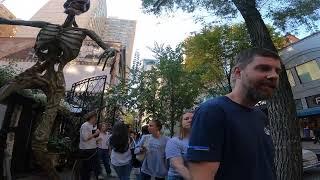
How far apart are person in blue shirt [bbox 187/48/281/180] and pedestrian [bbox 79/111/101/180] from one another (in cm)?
684

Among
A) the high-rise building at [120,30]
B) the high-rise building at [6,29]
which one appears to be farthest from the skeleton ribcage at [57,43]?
the high-rise building at [120,30]

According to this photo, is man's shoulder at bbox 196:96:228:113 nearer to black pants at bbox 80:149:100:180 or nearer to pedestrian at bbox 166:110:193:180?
pedestrian at bbox 166:110:193:180

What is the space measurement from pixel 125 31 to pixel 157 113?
203 feet

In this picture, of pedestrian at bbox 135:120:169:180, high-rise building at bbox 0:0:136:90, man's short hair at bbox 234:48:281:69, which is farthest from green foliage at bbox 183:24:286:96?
man's short hair at bbox 234:48:281:69

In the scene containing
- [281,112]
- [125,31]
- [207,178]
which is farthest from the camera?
[125,31]

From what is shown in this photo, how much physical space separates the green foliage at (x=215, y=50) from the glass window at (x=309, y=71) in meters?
2.52

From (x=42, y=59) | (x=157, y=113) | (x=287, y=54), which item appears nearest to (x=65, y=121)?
(x=42, y=59)

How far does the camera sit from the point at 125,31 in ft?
273

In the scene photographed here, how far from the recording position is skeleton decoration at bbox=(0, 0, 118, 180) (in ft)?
18.4

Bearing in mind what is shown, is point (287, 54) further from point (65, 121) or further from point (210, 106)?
point (210, 106)

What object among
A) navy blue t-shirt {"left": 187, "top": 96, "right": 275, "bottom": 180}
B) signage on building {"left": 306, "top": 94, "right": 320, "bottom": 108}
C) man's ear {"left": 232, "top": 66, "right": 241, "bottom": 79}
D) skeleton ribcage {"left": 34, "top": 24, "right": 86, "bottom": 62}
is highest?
signage on building {"left": 306, "top": 94, "right": 320, "bottom": 108}

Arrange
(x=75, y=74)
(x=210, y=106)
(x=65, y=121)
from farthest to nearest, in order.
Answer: (x=75, y=74) < (x=65, y=121) < (x=210, y=106)

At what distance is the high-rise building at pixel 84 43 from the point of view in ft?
119

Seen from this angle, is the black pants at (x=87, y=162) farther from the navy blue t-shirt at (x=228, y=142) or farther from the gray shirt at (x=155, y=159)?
the navy blue t-shirt at (x=228, y=142)
